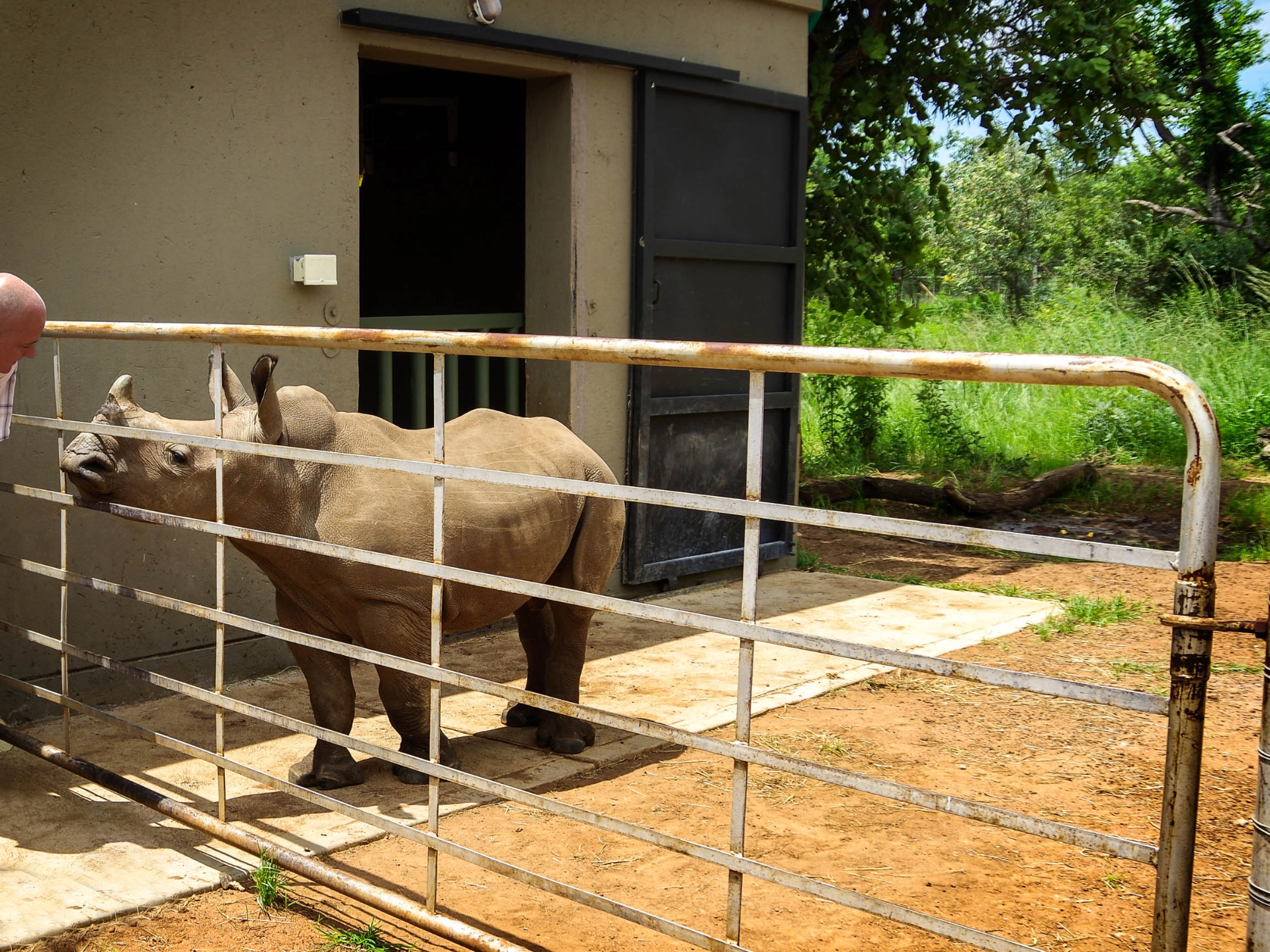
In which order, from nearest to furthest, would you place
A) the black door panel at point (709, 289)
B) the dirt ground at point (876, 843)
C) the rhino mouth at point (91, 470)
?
the dirt ground at point (876, 843) → the rhino mouth at point (91, 470) → the black door panel at point (709, 289)

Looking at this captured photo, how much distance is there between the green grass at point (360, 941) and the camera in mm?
3230

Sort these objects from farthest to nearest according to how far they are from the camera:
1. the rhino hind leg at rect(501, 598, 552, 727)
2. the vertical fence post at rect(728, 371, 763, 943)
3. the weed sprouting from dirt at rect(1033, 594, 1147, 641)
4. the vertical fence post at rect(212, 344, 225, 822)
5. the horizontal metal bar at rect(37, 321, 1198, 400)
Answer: the weed sprouting from dirt at rect(1033, 594, 1147, 641), the rhino hind leg at rect(501, 598, 552, 727), the vertical fence post at rect(212, 344, 225, 822), the vertical fence post at rect(728, 371, 763, 943), the horizontal metal bar at rect(37, 321, 1198, 400)

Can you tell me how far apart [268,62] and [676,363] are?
3.68 meters

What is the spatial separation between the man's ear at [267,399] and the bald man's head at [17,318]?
2.13 ft

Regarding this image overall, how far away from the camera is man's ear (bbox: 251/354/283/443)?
368cm

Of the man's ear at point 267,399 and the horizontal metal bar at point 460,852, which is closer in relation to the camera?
the horizontal metal bar at point 460,852

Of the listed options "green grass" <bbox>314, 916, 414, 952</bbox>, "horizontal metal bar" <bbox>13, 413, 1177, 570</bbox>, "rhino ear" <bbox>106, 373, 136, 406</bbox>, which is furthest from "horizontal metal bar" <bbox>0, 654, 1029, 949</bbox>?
"rhino ear" <bbox>106, 373, 136, 406</bbox>

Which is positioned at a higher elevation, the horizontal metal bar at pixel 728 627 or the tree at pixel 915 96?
the tree at pixel 915 96

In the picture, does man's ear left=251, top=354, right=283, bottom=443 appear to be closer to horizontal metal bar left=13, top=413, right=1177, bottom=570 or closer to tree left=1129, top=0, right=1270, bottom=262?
horizontal metal bar left=13, top=413, right=1177, bottom=570

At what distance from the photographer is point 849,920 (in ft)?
11.5

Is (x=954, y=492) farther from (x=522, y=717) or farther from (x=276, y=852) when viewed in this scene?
(x=276, y=852)

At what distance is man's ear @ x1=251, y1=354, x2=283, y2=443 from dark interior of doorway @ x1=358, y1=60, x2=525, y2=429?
398cm

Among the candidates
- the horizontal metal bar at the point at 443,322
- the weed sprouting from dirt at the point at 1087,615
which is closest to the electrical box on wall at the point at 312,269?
the horizontal metal bar at the point at 443,322

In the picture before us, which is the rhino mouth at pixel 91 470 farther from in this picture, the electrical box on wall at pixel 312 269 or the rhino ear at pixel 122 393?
the electrical box on wall at pixel 312 269
